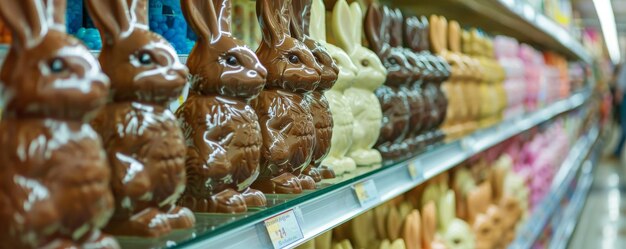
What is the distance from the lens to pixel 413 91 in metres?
1.91

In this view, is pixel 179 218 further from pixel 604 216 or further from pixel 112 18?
pixel 604 216

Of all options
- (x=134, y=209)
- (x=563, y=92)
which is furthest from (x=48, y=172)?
(x=563, y=92)

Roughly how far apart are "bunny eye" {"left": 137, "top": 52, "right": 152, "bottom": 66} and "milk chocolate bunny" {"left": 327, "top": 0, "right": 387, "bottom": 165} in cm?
73

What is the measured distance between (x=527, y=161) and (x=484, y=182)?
3.79 feet

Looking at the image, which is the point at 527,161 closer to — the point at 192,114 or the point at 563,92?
the point at 563,92

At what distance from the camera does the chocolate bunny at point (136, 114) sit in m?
0.83

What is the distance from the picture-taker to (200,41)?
104 centimetres

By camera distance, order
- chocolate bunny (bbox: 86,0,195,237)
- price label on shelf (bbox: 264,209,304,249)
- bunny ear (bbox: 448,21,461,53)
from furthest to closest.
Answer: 1. bunny ear (bbox: 448,21,461,53)
2. price label on shelf (bbox: 264,209,304,249)
3. chocolate bunny (bbox: 86,0,195,237)

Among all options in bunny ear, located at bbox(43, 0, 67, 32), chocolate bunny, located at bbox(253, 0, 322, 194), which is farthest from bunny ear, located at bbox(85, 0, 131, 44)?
chocolate bunny, located at bbox(253, 0, 322, 194)

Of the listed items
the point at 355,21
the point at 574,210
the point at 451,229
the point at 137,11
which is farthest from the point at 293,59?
the point at 574,210

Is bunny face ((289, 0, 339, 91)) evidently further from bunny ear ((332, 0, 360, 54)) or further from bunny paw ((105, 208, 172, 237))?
bunny paw ((105, 208, 172, 237))

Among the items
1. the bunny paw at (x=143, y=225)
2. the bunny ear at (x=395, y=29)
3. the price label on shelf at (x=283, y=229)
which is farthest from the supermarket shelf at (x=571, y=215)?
the bunny paw at (x=143, y=225)

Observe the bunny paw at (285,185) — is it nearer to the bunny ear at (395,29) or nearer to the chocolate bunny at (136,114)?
the chocolate bunny at (136,114)

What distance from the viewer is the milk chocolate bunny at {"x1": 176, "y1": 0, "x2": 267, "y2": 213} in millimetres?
994
